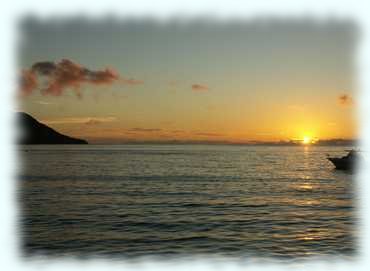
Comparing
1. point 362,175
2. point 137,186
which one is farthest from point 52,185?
point 362,175

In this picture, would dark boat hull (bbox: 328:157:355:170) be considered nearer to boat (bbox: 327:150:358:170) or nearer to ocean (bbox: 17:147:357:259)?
boat (bbox: 327:150:358:170)

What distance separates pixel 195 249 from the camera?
17.5 metres

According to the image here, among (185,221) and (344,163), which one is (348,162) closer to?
(344,163)

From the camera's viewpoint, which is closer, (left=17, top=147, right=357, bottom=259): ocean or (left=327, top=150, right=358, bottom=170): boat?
(left=17, top=147, right=357, bottom=259): ocean

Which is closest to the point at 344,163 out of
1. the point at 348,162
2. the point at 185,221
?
the point at 348,162

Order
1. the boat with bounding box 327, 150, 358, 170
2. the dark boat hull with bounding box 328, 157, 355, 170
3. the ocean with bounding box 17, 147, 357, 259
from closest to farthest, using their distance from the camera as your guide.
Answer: the ocean with bounding box 17, 147, 357, 259 → the boat with bounding box 327, 150, 358, 170 → the dark boat hull with bounding box 328, 157, 355, 170

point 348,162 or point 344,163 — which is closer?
point 348,162

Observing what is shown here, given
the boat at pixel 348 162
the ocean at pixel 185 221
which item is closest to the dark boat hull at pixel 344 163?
the boat at pixel 348 162

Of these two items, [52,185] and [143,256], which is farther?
[52,185]

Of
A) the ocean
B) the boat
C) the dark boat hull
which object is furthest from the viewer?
the dark boat hull

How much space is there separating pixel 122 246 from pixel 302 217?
40.7 feet

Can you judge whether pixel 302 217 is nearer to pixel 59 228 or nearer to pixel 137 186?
pixel 59 228

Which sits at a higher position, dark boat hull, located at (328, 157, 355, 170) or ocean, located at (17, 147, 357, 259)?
dark boat hull, located at (328, 157, 355, 170)

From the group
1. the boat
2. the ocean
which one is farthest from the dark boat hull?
the ocean
